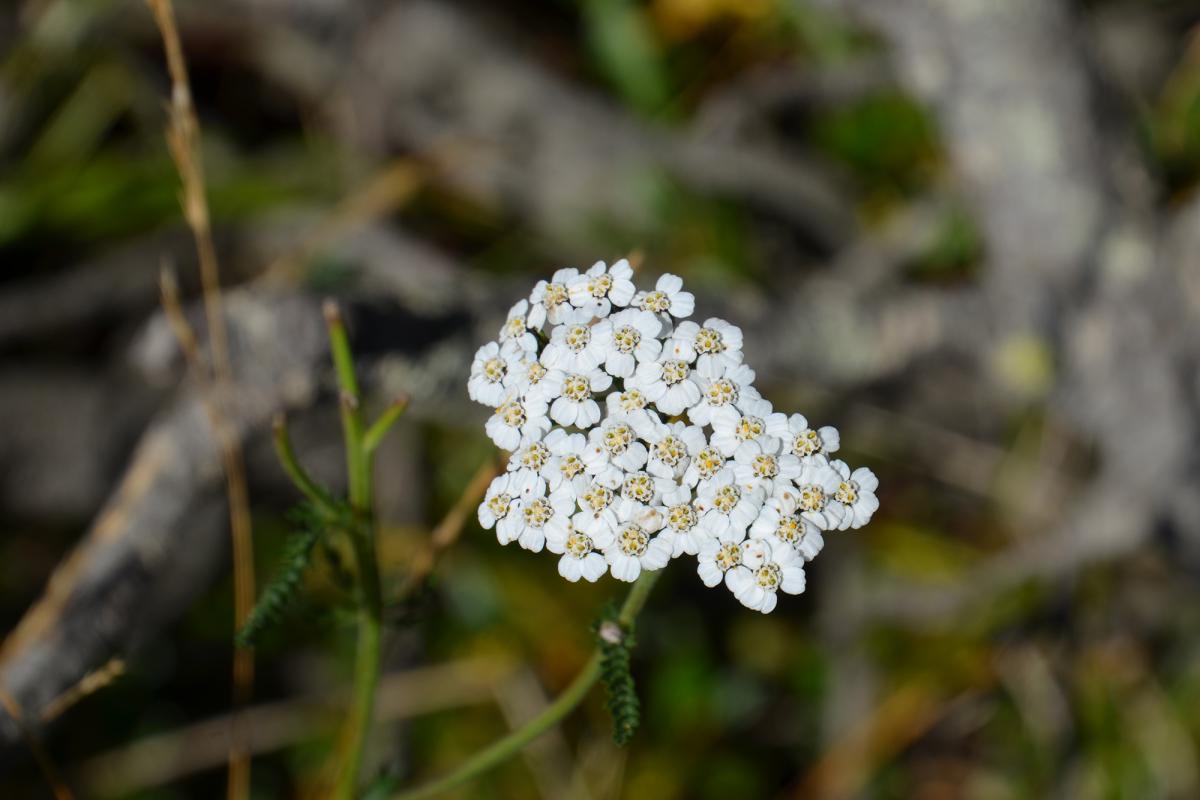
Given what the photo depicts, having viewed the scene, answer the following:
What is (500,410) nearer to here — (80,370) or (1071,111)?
(1071,111)

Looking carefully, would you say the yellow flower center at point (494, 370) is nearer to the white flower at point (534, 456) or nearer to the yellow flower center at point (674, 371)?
the white flower at point (534, 456)

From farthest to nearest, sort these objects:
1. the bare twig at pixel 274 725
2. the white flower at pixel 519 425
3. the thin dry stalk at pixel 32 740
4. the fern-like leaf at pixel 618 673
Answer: the bare twig at pixel 274 725, the thin dry stalk at pixel 32 740, the white flower at pixel 519 425, the fern-like leaf at pixel 618 673

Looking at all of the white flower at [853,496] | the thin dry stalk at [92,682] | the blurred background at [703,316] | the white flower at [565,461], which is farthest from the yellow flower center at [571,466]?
the blurred background at [703,316]

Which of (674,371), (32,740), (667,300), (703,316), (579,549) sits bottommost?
(32,740)

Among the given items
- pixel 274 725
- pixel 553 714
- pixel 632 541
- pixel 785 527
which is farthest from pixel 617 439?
pixel 274 725

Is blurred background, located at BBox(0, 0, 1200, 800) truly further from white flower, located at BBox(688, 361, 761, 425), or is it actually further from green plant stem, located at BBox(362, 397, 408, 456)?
white flower, located at BBox(688, 361, 761, 425)

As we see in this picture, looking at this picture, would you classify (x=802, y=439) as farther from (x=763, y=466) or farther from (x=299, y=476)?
(x=299, y=476)
